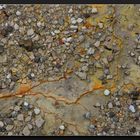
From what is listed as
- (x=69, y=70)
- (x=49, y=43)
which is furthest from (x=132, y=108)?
(x=49, y=43)

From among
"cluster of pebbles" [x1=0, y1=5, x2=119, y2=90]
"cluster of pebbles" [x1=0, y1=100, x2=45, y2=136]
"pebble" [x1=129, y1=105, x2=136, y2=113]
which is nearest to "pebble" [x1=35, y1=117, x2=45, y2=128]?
"cluster of pebbles" [x1=0, y1=100, x2=45, y2=136]

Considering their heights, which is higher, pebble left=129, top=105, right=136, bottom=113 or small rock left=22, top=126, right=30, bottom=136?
pebble left=129, top=105, right=136, bottom=113

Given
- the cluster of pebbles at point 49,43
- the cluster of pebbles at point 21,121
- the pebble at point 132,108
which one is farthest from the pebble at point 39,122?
the pebble at point 132,108

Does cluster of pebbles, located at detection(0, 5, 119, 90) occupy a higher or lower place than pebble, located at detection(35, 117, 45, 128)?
higher

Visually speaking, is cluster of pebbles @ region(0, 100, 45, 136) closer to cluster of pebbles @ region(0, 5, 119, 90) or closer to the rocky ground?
the rocky ground

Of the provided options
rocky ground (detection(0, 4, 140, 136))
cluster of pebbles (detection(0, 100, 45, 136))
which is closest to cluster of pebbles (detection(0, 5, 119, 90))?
rocky ground (detection(0, 4, 140, 136))

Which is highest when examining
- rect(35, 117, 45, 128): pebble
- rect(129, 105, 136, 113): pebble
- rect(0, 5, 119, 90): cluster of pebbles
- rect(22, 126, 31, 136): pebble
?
rect(0, 5, 119, 90): cluster of pebbles

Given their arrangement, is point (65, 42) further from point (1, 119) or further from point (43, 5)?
point (1, 119)

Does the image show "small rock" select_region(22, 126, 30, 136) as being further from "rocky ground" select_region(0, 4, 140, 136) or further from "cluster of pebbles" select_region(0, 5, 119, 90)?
"cluster of pebbles" select_region(0, 5, 119, 90)

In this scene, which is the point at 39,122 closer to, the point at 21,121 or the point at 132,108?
the point at 21,121

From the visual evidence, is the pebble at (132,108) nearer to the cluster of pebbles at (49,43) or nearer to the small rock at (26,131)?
the cluster of pebbles at (49,43)
